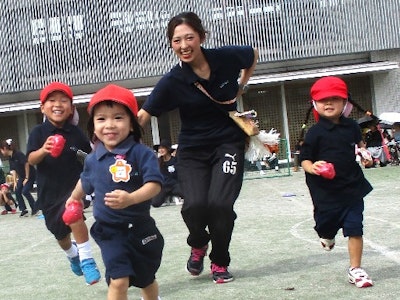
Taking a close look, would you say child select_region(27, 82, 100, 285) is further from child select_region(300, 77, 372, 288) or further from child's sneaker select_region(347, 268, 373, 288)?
child's sneaker select_region(347, 268, 373, 288)

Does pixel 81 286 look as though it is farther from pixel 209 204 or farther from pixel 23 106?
pixel 23 106

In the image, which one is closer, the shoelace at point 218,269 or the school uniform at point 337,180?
the school uniform at point 337,180

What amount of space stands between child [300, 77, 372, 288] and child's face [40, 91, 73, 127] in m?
1.87

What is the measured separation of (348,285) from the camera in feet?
14.8

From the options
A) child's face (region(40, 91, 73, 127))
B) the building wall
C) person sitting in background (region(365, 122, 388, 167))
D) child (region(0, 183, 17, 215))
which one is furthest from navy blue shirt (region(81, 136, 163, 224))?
the building wall

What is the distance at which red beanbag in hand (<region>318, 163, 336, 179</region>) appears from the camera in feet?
15.0

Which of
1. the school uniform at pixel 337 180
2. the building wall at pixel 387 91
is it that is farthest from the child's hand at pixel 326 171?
the building wall at pixel 387 91

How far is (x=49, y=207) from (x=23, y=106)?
67.7 ft

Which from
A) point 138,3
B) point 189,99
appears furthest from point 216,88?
point 138,3

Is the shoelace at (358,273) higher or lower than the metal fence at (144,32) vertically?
lower

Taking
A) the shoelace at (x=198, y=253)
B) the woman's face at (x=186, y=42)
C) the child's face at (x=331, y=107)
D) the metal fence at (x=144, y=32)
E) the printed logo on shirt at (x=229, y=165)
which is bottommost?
the shoelace at (x=198, y=253)

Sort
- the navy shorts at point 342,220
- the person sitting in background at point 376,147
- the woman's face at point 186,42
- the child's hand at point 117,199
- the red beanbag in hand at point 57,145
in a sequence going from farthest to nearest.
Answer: the person sitting in background at point 376,147
the woman's face at point 186,42
the red beanbag in hand at point 57,145
the navy shorts at point 342,220
the child's hand at point 117,199

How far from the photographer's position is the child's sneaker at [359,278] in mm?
4387

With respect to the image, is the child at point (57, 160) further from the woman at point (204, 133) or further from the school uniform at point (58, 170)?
the woman at point (204, 133)
